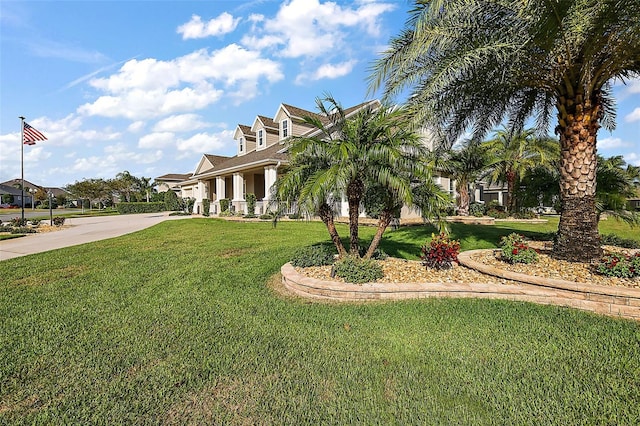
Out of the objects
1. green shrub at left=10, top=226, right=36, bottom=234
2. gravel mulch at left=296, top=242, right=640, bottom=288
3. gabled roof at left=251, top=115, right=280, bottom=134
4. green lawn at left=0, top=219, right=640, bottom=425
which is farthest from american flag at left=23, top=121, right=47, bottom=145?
gravel mulch at left=296, top=242, right=640, bottom=288

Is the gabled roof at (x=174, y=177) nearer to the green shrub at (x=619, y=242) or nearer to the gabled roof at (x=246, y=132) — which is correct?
the gabled roof at (x=246, y=132)

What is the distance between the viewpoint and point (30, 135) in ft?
64.7

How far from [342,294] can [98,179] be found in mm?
58250

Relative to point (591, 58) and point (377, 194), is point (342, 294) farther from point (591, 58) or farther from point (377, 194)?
point (591, 58)

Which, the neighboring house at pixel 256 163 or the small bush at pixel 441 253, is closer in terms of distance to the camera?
the small bush at pixel 441 253

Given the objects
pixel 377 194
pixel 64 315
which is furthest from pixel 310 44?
pixel 64 315

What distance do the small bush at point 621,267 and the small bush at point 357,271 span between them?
3852 millimetres

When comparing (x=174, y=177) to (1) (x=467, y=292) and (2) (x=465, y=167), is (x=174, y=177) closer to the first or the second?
(2) (x=465, y=167)

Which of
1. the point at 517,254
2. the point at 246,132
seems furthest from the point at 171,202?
the point at 517,254

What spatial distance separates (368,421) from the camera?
2.46 meters

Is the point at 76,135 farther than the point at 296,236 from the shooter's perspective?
Yes

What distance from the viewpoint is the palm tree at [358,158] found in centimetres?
561

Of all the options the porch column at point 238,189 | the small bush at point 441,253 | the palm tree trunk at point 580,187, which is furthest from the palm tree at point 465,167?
the small bush at point 441,253

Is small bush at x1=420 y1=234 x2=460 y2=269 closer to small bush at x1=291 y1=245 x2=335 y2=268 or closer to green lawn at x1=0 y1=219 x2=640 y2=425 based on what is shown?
green lawn at x1=0 y1=219 x2=640 y2=425
